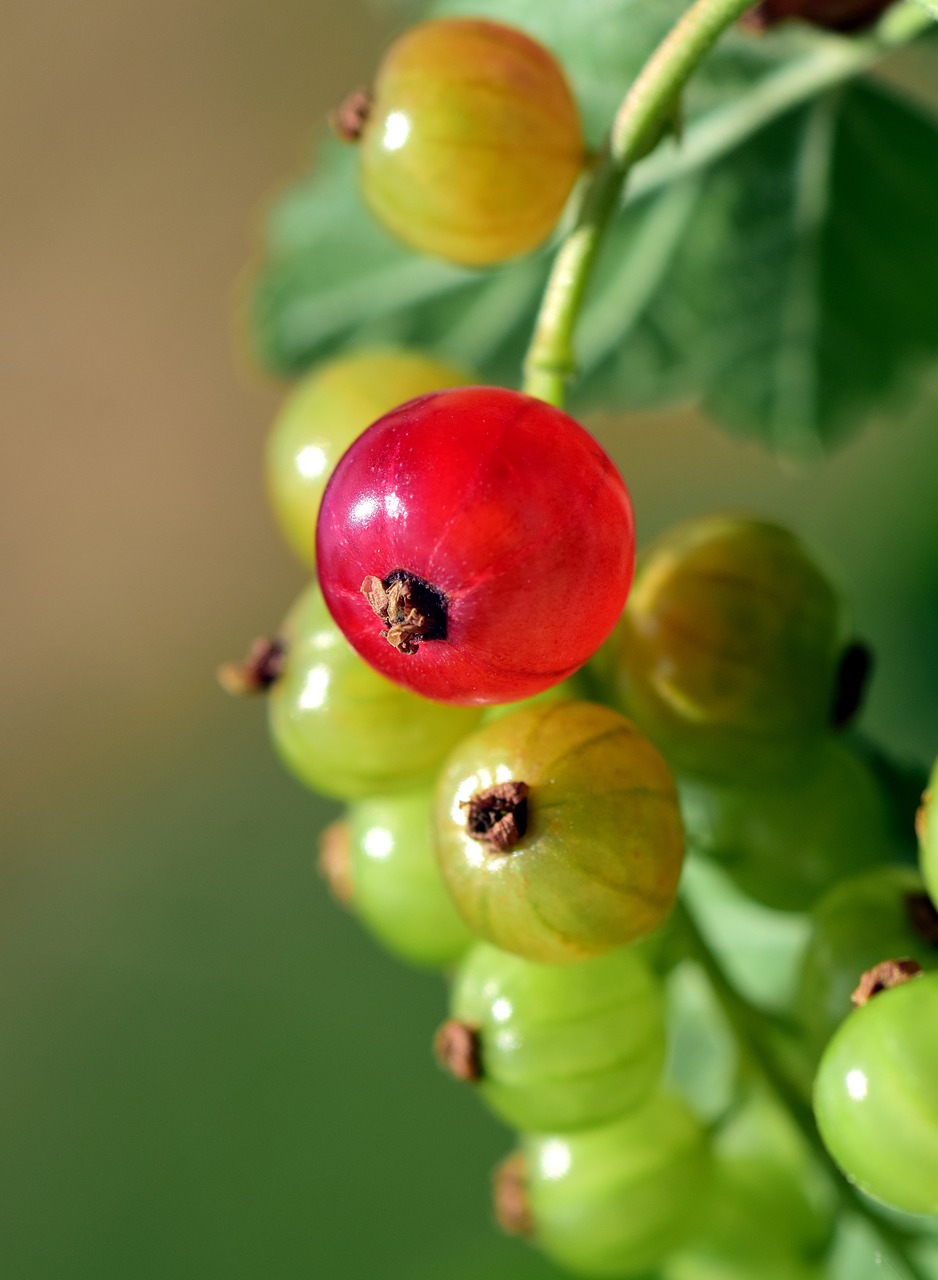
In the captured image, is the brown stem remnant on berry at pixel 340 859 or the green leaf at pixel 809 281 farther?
the green leaf at pixel 809 281

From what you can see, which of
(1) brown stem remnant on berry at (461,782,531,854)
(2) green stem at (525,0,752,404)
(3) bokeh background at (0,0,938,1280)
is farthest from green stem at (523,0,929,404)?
(3) bokeh background at (0,0,938,1280)

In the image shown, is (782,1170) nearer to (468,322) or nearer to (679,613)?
(679,613)

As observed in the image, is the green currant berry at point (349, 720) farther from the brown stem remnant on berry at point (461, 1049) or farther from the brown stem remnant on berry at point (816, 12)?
the brown stem remnant on berry at point (816, 12)

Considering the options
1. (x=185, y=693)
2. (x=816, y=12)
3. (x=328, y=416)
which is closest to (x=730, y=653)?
(x=328, y=416)

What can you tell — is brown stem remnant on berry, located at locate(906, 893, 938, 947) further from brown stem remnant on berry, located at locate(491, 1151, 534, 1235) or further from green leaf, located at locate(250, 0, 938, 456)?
green leaf, located at locate(250, 0, 938, 456)

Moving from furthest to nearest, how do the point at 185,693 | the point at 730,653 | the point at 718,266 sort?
the point at 185,693
the point at 718,266
the point at 730,653

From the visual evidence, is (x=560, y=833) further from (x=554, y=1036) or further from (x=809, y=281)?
(x=809, y=281)

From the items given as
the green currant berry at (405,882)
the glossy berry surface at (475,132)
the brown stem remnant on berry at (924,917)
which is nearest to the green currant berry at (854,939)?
the brown stem remnant on berry at (924,917)
